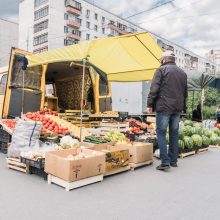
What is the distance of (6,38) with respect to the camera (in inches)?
2285

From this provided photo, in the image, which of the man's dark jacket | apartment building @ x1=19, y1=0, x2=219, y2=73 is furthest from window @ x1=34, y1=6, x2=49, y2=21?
the man's dark jacket

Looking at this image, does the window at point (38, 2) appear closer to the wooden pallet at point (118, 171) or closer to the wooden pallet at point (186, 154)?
the wooden pallet at point (186, 154)

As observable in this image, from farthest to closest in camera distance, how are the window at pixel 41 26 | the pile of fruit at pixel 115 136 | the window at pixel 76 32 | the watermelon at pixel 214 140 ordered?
the window at pixel 76 32
the window at pixel 41 26
the watermelon at pixel 214 140
the pile of fruit at pixel 115 136

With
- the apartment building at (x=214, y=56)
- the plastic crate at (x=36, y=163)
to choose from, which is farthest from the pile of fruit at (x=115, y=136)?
the apartment building at (x=214, y=56)

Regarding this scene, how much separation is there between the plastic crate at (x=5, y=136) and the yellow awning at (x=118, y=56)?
180 cm

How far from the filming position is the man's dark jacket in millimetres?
5289

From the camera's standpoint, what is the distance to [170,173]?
513 centimetres

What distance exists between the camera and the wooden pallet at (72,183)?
158 inches

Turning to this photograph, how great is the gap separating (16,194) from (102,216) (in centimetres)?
137

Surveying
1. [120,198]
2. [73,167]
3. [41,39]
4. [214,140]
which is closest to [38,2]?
[41,39]

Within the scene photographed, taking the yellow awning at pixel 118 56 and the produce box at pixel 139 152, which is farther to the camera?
the yellow awning at pixel 118 56

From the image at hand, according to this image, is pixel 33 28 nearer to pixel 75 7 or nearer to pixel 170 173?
pixel 75 7

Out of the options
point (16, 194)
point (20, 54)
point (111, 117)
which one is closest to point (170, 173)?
point (16, 194)

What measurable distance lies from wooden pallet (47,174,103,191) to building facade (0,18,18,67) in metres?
53.9
